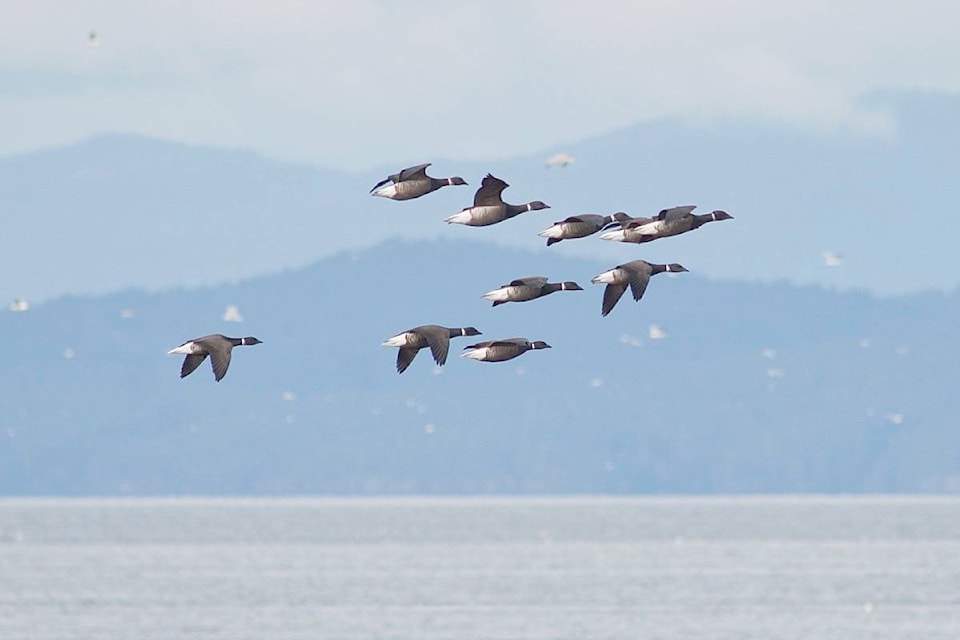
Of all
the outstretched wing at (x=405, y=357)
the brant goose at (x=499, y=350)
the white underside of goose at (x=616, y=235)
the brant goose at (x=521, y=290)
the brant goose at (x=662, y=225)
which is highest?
the brant goose at (x=662, y=225)

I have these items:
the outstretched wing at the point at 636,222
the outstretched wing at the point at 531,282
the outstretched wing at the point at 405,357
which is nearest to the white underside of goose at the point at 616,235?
the outstretched wing at the point at 636,222

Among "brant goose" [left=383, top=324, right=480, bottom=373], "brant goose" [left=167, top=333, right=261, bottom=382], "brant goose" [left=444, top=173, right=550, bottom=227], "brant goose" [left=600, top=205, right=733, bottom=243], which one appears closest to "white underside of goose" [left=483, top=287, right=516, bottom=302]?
"brant goose" [left=383, top=324, right=480, bottom=373]

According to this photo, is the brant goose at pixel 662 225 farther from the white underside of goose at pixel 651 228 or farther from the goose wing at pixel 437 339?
the goose wing at pixel 437 339

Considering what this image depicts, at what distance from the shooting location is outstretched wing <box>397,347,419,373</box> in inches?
1922

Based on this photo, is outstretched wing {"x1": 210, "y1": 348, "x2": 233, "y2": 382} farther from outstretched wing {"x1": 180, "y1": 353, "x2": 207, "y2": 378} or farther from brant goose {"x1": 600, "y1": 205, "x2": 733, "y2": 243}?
brant goose {"x1": 600, "y1": 205, "x2": 733, "y2": 243}

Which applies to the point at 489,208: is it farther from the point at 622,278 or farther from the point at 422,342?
the point at 422,342

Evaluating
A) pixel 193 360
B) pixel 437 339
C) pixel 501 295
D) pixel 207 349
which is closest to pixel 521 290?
pixel 501 295

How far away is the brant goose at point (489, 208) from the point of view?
51.1 m

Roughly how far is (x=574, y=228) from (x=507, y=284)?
1.71 m

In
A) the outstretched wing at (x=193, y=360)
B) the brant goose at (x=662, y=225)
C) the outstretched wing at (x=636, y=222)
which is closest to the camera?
the outstretched wing at (x=193, y=360)

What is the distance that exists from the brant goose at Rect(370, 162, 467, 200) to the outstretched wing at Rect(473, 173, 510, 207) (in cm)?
63

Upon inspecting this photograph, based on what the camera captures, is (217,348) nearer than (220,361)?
No

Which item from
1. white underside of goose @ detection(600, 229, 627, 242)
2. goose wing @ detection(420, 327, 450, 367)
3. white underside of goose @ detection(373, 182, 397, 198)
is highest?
white underside of goose @ detection(373, 182, 397, 198)

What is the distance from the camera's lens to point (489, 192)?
51.6 meters
